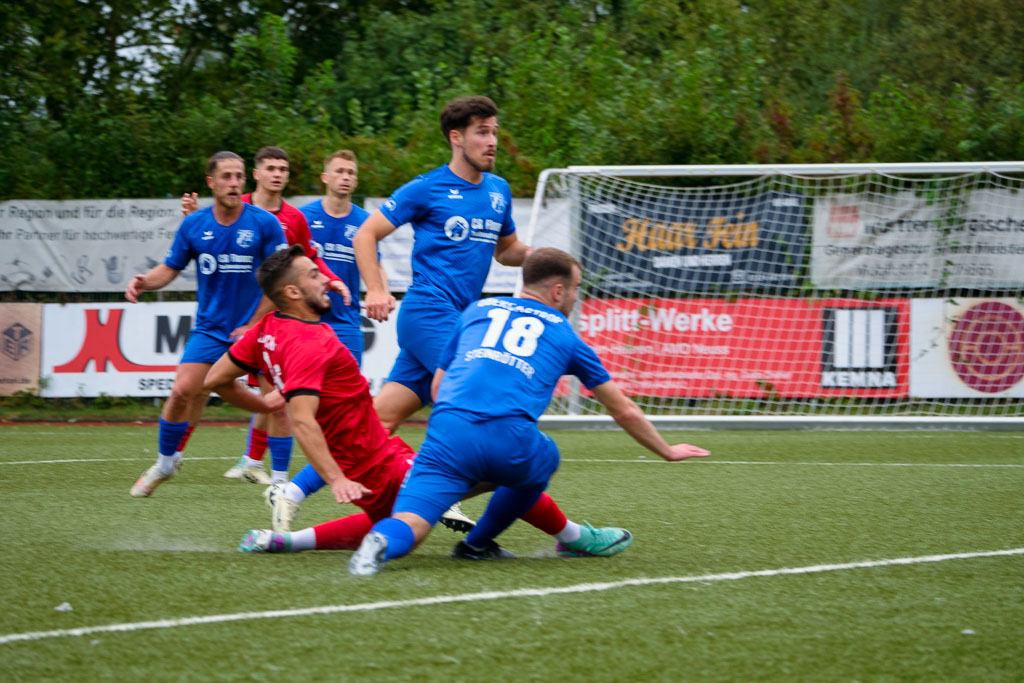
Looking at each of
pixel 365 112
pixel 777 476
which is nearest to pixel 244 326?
pixel 777 476

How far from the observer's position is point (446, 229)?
544cm

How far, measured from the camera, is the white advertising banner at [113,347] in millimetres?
12648

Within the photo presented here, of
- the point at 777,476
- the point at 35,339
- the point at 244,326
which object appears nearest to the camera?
the point at 244,326

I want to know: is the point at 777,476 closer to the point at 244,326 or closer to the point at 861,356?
the point at 244,326

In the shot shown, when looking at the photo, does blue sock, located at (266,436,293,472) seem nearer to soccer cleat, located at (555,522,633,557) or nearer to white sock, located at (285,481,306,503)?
white sock, located at (285,481,306,503)

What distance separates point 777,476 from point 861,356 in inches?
187

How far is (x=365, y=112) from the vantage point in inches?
807

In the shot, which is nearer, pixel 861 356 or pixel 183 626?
pixel 183 626

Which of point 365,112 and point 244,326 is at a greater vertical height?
point 365,112

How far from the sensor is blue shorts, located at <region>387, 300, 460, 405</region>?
530 cm

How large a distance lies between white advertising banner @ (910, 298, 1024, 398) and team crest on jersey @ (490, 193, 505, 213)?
23.0 feet

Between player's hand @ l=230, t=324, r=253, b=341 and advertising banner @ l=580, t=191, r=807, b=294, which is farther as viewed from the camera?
advertising banner @ l=580, t=191, r=807, b=294

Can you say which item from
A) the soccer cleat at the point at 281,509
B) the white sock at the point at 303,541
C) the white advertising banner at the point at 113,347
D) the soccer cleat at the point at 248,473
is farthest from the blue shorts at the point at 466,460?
the white advertising banner at the point at 113,347

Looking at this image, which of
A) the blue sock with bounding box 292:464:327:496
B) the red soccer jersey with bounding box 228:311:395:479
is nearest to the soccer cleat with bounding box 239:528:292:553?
the red soccer jersey with bounding box 228:311:395:479
